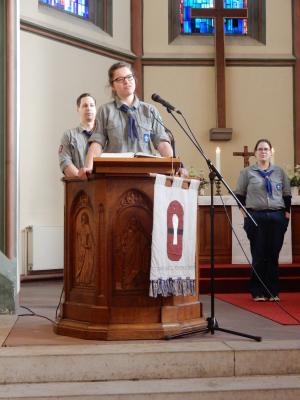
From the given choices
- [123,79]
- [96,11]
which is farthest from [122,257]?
[96,11]

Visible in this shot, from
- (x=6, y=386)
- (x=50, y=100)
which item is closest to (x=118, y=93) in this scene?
(x=6, y=386)

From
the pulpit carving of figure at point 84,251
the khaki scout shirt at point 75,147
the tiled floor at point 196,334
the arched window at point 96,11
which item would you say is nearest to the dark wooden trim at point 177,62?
the arched window at point 96,11

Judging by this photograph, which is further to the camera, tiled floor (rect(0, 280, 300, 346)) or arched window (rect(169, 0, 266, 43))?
arched window (rect(169, 0, 266, 43))

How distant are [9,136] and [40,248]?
3773 millimetres

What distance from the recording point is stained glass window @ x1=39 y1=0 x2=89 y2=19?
988cm

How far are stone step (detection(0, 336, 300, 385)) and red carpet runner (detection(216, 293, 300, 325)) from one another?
46.0 inches

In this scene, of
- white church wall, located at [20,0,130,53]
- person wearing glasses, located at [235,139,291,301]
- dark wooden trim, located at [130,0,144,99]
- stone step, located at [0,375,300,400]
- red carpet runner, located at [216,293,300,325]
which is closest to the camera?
stone step, located at [0,375,300,400]

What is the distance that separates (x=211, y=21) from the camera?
11.5 m

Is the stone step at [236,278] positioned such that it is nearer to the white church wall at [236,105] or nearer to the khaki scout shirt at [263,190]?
the khaki scout shirt at [263,190]

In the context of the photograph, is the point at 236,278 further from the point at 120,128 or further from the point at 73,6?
the point at 73,6

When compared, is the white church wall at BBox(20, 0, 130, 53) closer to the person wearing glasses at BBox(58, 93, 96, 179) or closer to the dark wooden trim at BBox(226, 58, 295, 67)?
the dark wooden trim at BBox(226, 58, 295, 67)

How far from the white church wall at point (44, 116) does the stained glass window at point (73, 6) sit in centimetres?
67

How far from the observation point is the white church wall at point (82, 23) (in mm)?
9219

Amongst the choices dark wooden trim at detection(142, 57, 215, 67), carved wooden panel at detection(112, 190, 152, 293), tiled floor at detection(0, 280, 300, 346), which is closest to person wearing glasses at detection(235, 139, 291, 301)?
tiled floor at detection(0, 280, 300, 346)
